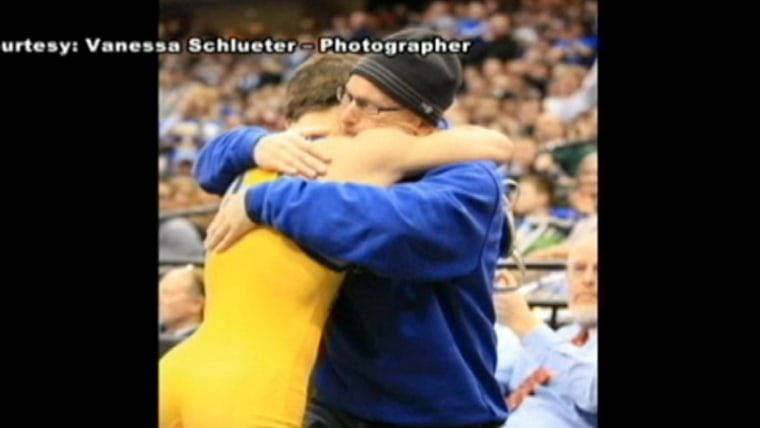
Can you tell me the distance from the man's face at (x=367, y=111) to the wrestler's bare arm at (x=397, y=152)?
0.01 meters

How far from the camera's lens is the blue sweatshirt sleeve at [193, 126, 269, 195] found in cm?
204

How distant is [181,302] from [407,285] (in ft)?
1.28

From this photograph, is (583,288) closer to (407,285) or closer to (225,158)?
(407,285)

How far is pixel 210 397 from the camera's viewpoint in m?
1.98

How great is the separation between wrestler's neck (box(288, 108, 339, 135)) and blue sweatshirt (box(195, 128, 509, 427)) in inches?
3.1

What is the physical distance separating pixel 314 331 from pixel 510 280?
12.7 inches

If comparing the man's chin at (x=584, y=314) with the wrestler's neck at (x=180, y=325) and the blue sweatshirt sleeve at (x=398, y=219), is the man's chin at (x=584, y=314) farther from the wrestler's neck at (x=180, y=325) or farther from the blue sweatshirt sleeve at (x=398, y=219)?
the wrestler's neck at (x=180, y=325)

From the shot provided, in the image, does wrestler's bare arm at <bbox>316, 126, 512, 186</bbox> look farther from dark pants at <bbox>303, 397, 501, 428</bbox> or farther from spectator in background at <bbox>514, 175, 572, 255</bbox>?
dark pants at <bbox>303, 397, 501, 428</bbox>

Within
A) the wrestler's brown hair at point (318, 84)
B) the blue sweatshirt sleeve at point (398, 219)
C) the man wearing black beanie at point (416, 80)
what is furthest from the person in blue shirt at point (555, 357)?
the wrestler's brown hair at point (318, 84)

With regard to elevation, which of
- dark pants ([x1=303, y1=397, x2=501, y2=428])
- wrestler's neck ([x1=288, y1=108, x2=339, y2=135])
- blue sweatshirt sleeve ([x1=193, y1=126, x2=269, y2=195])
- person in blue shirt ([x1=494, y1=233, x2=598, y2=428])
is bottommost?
dark pants ([x1=303, y1=397, x2=501, y2=428])

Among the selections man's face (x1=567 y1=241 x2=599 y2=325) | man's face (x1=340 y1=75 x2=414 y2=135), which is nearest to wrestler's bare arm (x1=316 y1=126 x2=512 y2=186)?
man's face (x1=340 y1=75 x2=414 y2=135)
